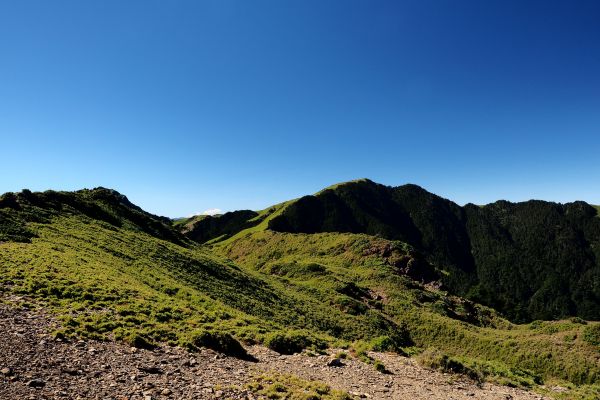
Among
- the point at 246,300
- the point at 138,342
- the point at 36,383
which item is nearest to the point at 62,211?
the point at 246,300

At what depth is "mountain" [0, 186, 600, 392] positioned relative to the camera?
20.2 meters

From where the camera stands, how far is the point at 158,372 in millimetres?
13828

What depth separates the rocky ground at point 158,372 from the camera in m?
11.6

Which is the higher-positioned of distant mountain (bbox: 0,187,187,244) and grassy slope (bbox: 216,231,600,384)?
distant mountain (bbox: 0,187,187,244)

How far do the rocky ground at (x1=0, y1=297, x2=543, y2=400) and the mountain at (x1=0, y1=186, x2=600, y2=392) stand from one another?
3.71 ft

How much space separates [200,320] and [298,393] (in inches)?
464

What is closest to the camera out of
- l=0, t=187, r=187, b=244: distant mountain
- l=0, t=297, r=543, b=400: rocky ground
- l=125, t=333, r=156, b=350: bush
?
l=0, t=297, r=543, b=400: rocky ground

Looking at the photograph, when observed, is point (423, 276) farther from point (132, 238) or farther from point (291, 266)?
point (132, 238)

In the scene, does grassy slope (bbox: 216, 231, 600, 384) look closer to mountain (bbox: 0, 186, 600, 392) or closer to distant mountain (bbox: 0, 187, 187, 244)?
mountain (bbox: 0, 186, 600, 392)

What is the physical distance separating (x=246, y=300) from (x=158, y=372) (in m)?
25.4

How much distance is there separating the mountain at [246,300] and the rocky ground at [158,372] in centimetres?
113

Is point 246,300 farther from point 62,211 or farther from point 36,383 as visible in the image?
point 62,211

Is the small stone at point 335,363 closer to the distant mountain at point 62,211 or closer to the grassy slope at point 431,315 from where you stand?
the grassy slope at point 431,315

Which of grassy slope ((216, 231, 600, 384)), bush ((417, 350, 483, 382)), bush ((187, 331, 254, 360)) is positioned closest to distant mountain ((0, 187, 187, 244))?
grassy slope ((216, 231, 600, 384))
